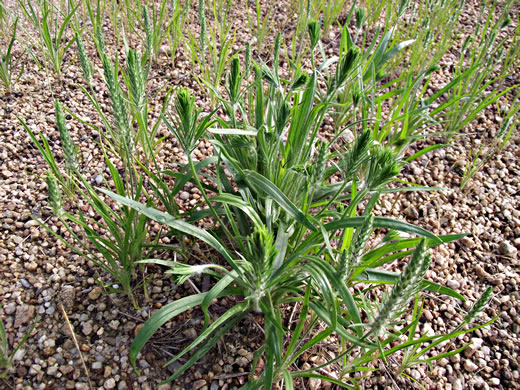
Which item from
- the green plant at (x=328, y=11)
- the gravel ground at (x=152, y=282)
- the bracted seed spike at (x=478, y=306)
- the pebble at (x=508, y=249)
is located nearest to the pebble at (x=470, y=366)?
the gravel ground at (x=152, y=282)

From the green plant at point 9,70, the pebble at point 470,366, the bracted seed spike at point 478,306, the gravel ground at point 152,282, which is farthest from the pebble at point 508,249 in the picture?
the green plant at point 9,70

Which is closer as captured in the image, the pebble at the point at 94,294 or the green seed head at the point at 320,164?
the green seed head at the point at 320,164

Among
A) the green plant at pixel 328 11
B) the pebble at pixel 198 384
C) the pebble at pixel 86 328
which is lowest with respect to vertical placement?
the pebble at pixel 198 384

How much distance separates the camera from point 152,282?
174cm

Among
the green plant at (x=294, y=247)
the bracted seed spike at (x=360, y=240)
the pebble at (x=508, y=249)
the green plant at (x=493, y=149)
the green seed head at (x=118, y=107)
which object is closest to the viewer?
the bracted seed spike at (x=360, y=240)

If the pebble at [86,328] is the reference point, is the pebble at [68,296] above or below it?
above

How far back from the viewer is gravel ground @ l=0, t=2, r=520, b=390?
1520 millimetres

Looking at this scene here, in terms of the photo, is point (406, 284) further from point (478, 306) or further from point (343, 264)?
point (478, 306)

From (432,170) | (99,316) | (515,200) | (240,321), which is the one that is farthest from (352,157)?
(515,200)

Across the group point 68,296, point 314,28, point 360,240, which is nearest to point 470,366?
point 360,240

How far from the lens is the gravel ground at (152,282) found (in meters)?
1.52

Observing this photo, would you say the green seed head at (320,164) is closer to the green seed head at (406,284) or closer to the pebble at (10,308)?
the green seed head at (406,284)

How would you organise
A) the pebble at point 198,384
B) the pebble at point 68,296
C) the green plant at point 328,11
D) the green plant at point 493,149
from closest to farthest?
the pebble at point 198,384
the pebble at point 68,296
the green plant at point 493,149
the green plant at point 328,11

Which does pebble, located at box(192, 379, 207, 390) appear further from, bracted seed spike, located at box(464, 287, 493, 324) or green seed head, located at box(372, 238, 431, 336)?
bracted seed spike, located at box(464, 287, 493, 324)
